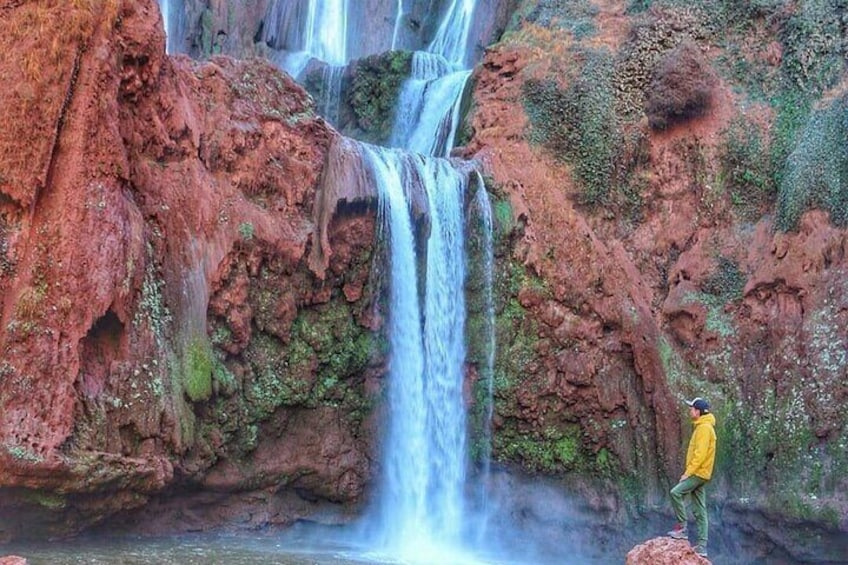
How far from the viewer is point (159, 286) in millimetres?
12750

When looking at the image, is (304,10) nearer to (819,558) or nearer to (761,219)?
(761,219)

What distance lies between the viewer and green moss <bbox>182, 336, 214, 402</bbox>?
12.9m

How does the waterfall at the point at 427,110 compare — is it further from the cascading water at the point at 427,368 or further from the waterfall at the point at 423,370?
the waterfall at the point at 423,370

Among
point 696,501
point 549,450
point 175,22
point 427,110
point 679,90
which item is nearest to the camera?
point 696,501

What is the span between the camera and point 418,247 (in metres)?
16.2

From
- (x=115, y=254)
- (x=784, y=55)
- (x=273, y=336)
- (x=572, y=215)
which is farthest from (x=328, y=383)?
(x=784, y=55)

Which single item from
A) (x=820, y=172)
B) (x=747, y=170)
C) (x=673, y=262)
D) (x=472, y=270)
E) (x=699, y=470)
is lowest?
(x=699, y=470)

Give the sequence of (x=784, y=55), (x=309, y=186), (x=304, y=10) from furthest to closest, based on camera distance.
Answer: (x=304, y=10) → (x=784, y=55) → (x=309, y=186)

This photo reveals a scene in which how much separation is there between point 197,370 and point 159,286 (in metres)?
1.40

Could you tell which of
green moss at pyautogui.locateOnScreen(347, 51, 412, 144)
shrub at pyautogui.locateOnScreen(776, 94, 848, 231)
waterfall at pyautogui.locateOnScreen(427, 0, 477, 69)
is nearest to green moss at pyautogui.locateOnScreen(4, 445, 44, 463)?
shrub at pyautogui.locateOnScreen(776, 94, 848, 231)

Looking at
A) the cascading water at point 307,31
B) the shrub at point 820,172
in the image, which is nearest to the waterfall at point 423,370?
the shrub at point 820,172

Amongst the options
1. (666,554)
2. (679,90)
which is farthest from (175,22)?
(666,554)

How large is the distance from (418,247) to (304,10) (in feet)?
56.3

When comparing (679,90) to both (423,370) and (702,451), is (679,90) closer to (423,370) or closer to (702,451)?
(423,370)
